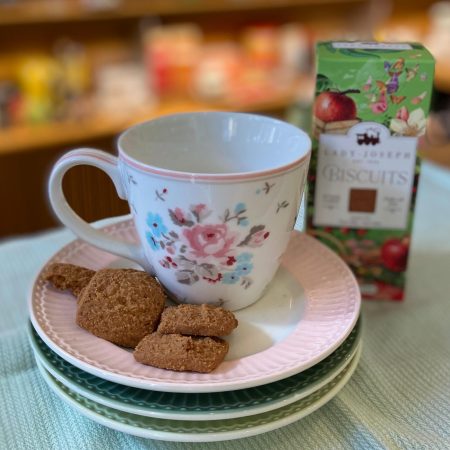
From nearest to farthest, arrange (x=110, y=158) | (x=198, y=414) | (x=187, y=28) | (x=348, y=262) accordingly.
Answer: (x=198, y=414), (x=110, y=158), (x=348, y=262), (x=187, y=28)

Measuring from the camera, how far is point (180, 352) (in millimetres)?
417

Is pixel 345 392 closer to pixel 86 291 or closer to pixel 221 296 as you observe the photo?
pixel 221 296

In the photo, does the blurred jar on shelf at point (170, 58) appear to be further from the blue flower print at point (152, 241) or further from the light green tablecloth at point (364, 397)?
the blue flower print at point (152, 241)

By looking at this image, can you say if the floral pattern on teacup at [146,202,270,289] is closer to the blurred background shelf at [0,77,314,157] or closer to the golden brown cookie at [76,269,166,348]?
the golden brown cookie at [76,269,166,348]

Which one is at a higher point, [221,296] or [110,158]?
[110,158]

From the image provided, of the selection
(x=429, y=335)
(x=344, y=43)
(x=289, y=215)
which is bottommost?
(x=429, y=335)

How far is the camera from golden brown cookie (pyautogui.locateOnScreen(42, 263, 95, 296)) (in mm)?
510

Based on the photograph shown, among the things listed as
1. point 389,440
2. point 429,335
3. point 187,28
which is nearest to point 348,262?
point 429,335

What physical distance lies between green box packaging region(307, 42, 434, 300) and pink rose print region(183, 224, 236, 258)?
0.16 m

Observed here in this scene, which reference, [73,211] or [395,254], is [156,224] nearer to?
[73,211]

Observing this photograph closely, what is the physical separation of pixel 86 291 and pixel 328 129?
→ 270 mm

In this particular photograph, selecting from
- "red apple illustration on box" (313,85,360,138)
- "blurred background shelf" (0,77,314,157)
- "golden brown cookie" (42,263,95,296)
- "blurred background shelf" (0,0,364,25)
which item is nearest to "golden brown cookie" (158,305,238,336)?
"golden brown cookie" (42,263,95,296)

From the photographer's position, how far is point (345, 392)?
0.49 meters

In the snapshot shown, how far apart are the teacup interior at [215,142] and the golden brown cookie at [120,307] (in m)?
0.13
